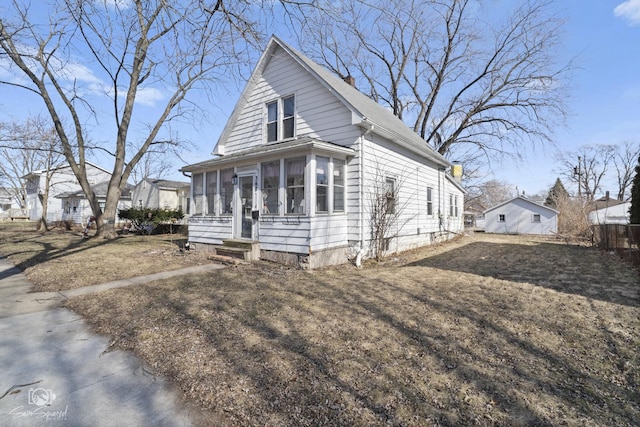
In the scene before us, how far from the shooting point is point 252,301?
514 cm

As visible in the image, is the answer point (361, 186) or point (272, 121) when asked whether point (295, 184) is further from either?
point (272, 121)

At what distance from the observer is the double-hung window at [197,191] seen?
11.1 m

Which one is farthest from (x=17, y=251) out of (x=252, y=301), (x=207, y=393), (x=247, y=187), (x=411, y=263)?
(x=411, y=263)

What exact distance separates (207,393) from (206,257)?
298 inches

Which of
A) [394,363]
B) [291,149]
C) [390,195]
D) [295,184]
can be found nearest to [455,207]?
[390,195]

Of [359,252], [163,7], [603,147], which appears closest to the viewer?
[163,7]

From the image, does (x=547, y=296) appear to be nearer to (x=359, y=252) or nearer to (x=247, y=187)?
(x=359, y=252)

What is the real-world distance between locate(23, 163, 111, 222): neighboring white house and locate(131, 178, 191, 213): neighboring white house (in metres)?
7.67

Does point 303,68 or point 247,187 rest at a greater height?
point 303,68

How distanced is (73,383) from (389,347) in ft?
10.5

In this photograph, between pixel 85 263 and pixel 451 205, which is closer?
pixel 85 263

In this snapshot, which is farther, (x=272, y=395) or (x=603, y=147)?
(x=603, y=147)

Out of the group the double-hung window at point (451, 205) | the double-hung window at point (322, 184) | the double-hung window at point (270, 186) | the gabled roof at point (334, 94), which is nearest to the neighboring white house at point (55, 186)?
the gabled roof at point (334, 94)

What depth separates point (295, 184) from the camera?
8.48 m
